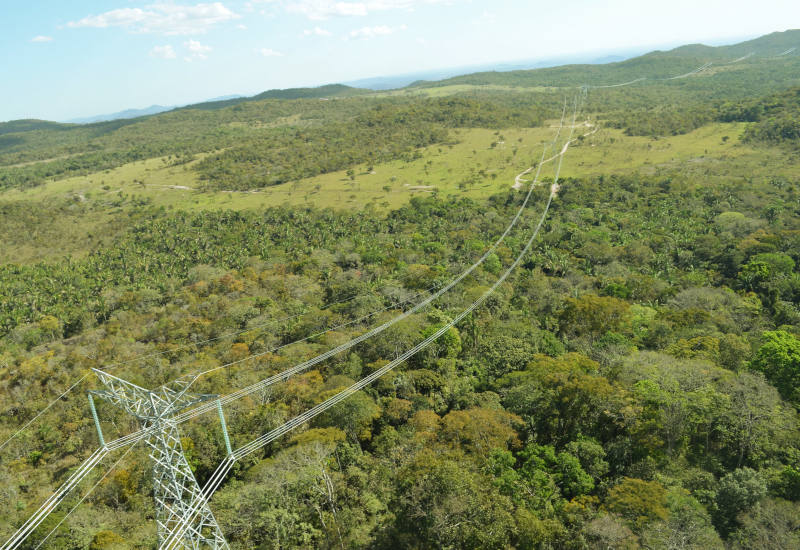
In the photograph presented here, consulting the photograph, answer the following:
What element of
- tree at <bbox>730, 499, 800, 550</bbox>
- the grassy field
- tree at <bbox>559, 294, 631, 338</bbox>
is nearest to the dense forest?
tree at <bbox>730, 499, 800, 550</bbox>

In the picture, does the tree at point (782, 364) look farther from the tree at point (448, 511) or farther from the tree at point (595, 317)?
the tree at point (448, 511)

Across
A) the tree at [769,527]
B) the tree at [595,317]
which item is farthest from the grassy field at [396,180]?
the tree at [769,527]

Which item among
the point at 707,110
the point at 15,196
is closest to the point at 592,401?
the point at 707,110

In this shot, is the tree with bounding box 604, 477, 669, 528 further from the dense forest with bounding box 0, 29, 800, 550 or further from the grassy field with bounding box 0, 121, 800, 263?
the grassy field with bounding box 0, 121, 800, 263

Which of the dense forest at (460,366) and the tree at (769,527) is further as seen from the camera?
the dense forest at (460,366)

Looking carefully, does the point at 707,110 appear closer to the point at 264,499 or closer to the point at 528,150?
the point at 528,150

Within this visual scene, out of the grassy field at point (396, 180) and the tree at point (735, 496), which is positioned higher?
the grassy field at point (396, 180)
